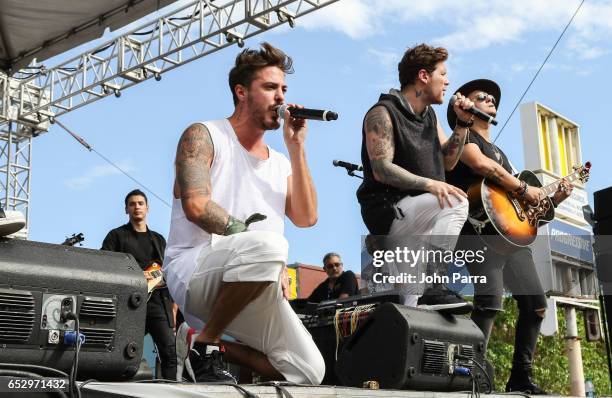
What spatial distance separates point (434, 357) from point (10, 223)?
1978 mm

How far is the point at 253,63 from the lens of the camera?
11.6ft

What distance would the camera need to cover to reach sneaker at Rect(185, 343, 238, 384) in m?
2.94

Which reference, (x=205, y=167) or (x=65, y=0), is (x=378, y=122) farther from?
(x=65, y=0)

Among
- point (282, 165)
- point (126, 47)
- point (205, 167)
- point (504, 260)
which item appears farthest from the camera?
point (126, 47)

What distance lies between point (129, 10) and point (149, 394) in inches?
353

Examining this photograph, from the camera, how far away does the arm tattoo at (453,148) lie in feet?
14.3

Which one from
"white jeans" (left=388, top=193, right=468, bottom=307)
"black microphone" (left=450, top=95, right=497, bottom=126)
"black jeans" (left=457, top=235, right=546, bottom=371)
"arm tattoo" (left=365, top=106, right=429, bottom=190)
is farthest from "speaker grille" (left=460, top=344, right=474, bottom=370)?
"black microphone" (left=450, top=95, right=497, bottom=126)

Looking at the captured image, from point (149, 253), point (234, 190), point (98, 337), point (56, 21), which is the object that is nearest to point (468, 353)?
point (234, 190)

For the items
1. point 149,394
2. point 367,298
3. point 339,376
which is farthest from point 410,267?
point 149,394

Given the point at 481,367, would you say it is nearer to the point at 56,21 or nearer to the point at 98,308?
the point at 98,308

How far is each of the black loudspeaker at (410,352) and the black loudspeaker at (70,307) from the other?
52.2 inches

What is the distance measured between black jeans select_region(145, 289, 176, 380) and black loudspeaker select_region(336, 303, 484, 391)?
89.8 inches

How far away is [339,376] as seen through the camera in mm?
3910

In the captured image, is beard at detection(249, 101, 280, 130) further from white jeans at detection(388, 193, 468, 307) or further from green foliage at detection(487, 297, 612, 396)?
green foliage at detection(487, 297, 612, 396)
